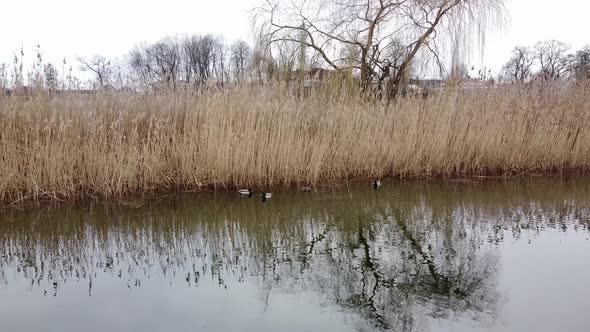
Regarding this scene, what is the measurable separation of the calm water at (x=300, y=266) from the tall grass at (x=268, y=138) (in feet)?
1.53

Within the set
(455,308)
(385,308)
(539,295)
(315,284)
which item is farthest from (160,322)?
(539,295)

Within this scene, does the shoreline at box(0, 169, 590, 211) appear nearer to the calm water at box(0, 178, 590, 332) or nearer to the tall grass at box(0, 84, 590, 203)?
the tall grass at box(0, 84, 590, 203)

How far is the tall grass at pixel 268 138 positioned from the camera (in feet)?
14.6

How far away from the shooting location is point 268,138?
509 cm

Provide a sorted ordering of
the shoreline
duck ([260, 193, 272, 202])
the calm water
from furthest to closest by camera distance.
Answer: duck ([260, 193, 272, 202])
the shoreline
the calm water

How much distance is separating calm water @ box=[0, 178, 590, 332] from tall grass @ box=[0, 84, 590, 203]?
1.53 ft

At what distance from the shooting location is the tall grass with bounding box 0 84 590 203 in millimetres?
4453

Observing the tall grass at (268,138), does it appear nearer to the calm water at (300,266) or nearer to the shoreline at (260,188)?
the shoreline at (260,188)

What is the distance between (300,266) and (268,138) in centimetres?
240

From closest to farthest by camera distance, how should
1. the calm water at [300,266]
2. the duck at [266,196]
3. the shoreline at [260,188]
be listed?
the calm water at [300,266] → the shoreline at [260,188] → the duck at [266,196]

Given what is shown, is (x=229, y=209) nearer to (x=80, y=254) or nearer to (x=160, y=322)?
(x=80, y=254)

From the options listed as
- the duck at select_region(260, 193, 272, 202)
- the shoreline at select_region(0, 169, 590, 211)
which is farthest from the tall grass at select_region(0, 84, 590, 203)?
the duck at select_region(260, 193, 272, 202)

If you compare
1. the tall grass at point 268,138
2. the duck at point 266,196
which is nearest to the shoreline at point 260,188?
the tall grass at point 268,138

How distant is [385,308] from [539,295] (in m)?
0.87
